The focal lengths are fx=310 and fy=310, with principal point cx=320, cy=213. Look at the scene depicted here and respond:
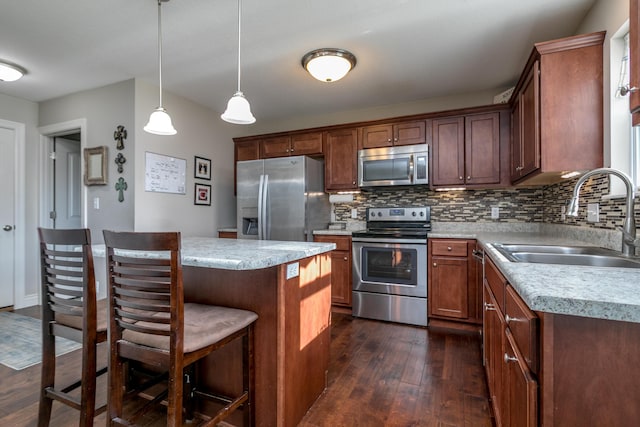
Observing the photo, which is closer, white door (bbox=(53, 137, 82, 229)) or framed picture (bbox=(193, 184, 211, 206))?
framed picture (bbox=(193, 184, 211, 206))

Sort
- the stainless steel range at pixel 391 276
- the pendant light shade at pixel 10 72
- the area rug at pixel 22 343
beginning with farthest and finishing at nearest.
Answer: the stainless steel range at pixel 391 276
the pendant light shade at pixel 10 72
the area rug at pixel 22 343

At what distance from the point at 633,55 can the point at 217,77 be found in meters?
3.06

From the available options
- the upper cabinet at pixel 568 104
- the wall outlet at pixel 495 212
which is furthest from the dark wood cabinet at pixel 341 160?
the upper cabinet at pixel 568 104

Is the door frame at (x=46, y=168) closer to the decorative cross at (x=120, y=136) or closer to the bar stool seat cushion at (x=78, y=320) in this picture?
the decorative cross at (x=120, y=136)

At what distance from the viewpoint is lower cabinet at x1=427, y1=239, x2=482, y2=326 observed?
280 centimetres

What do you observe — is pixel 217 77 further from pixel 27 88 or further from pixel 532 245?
pixel 532 245

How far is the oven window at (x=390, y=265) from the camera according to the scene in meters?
3.01

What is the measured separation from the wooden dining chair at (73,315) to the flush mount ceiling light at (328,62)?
207 cm

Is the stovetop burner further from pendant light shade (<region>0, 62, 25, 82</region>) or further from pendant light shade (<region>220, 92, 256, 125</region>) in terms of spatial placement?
pendant light shade (<region>0, 62, 25, 82</region>)

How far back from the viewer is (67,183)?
4.11 m

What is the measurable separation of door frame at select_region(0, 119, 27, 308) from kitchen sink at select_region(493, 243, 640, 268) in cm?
480

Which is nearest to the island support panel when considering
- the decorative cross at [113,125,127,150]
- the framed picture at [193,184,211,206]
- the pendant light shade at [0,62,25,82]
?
the decorative cross at [113,125,127,150]

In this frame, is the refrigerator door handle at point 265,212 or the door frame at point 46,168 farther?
the door frame at point 46,168

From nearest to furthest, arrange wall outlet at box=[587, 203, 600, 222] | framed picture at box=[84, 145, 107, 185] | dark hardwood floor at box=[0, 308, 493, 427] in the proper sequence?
dark hardwood floor at box=[0, 308, 493, 427], wall outlet at box=[587, 203, 600, 222], framed picture at box=[84, 145, 107, 185]
